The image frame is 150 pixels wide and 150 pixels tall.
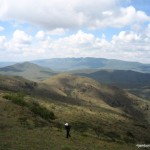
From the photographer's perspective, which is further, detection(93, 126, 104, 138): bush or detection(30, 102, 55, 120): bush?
detection(30, 102, 55, 120): bush

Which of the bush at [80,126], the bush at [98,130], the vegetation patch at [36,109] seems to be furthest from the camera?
the vegetation patch at [36,109]

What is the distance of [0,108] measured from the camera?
163ft

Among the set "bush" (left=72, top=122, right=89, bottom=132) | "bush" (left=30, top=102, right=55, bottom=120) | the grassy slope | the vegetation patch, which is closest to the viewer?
the grassy slope

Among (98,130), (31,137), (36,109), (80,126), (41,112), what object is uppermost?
(31,137)

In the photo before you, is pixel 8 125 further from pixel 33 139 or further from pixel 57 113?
pixel 57 113

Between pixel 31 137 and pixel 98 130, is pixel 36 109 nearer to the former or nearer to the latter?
pixel 98 130

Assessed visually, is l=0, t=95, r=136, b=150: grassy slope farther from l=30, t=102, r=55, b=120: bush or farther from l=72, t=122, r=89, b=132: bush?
l=72, t=122, r=89, b=132: bush

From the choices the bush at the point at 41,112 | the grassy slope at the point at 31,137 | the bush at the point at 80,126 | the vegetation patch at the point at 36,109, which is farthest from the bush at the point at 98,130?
the grassy slope at the point at 31,137

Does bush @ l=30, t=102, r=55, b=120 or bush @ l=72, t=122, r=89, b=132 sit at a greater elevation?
bush @ l=30, t=102, r=55, b=120

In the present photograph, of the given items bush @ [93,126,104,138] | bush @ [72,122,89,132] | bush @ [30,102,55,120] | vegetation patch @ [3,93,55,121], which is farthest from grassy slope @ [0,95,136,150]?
bush @ [93,126,104,138]

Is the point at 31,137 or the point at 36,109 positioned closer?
the point at 31,137

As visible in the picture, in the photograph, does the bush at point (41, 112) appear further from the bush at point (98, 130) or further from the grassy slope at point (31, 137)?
the bush at point (98, 130)

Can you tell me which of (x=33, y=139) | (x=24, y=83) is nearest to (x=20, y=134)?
(x=33, y=139)

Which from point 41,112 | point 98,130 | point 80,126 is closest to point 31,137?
point 41,112
